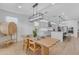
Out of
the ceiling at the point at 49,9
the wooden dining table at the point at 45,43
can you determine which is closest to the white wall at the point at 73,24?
the ceiling at the point at 49,9

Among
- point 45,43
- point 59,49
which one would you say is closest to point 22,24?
point 45,43

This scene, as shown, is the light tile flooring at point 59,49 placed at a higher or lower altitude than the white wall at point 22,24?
lower

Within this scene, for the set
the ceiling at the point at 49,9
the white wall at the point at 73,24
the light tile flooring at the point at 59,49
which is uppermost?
the ceiling at the point at 49,9

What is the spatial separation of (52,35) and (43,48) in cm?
27

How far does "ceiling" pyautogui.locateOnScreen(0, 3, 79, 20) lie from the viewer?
6.11 feet

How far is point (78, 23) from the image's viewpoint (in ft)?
6.05

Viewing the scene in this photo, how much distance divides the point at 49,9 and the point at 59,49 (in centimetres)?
70

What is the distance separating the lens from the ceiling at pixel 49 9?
186 cm

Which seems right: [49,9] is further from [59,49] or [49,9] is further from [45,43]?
[59,49]

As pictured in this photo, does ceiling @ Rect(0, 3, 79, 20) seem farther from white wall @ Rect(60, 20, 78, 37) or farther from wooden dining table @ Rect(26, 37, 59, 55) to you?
wooden dining table @ Rect(26, 37, 59, 55)

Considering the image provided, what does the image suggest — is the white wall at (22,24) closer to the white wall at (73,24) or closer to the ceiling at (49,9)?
the ceiling at (49,9)

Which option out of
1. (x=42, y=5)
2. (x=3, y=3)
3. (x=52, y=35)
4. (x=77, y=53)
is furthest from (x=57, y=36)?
(x=3, y=3)

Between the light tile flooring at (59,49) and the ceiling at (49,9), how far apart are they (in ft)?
1.43

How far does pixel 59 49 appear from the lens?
6.21ft
